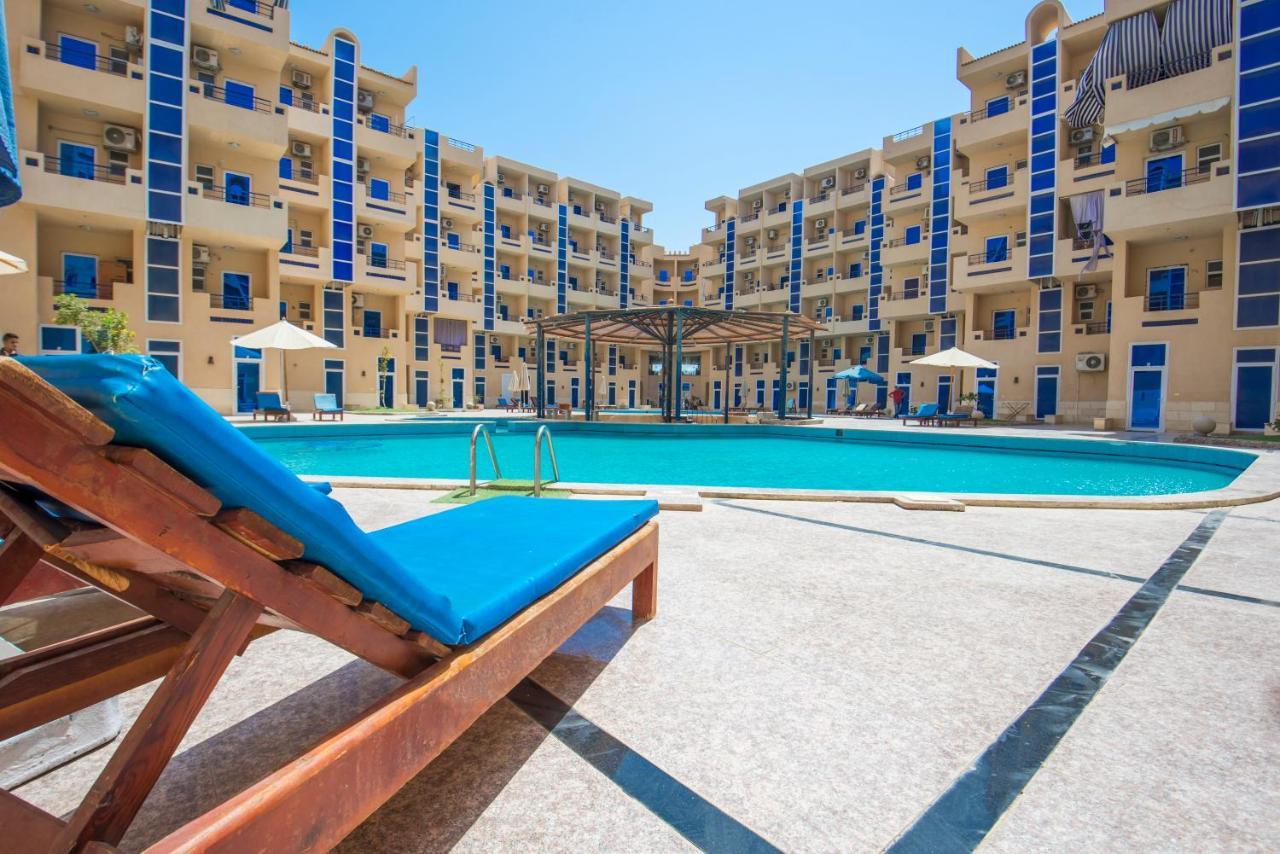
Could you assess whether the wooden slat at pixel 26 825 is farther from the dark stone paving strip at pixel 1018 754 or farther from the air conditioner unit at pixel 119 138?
the air conditioner unit at pixel 119 138

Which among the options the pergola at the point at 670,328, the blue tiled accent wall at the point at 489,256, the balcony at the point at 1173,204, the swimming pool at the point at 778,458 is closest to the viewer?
the swimming pool at the point at 778,458

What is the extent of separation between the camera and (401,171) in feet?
90.2

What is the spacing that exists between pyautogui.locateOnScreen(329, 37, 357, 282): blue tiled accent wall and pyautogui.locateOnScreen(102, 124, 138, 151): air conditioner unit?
6.53m

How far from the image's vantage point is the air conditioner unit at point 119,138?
18.0 metres

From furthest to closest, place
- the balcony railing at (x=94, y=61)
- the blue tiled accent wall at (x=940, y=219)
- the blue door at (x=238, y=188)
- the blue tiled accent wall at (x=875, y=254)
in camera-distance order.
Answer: the blue tiled accent wall at (x=875, y=254) → the blue tiled accent wall at (x=940, y=219) → the blue door at (x=238, y=188) → the balcony railing at (x=94, y=61)

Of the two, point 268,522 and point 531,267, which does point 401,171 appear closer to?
point 531,267

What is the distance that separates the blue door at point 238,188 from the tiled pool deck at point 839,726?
23.3 metres

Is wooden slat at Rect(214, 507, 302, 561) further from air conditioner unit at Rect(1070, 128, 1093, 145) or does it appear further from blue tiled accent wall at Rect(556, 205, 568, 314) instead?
blue tiled accent wall at Rect(556, 205, 568, 314)

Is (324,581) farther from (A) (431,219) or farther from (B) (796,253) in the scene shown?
(B) (796,253)

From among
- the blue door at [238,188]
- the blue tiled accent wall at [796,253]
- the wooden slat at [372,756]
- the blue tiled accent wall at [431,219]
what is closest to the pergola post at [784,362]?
the wooden slat at [372,756]

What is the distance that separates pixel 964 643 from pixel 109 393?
2.86 metres

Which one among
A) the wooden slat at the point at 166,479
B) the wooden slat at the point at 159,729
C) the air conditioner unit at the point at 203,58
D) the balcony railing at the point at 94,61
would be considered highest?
the air conditioner unit at the point at 203,58

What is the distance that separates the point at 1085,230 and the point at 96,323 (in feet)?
99.4

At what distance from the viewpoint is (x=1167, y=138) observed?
18.0 metres
